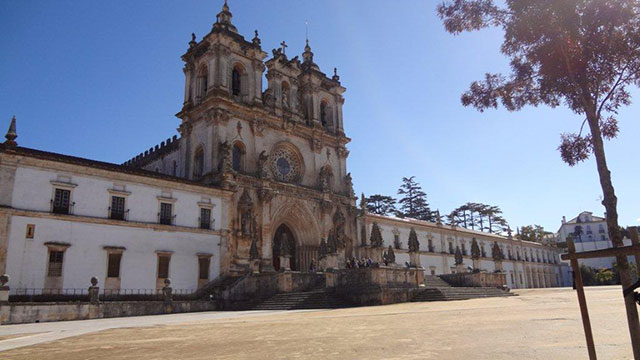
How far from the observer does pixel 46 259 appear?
23.3 metres

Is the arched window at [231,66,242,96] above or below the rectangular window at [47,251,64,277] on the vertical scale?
above

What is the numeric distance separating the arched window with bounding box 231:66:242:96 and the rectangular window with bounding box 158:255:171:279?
16.4 metres

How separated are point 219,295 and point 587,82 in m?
25.2

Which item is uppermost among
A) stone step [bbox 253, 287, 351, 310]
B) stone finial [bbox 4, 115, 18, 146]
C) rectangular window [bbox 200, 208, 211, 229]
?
stone finial [bbox 4, 115, 18, 146]

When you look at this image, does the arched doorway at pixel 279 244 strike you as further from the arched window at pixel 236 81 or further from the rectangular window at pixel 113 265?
the rectangular window at pixel 113 265

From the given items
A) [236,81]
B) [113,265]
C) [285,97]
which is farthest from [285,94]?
[113,265]

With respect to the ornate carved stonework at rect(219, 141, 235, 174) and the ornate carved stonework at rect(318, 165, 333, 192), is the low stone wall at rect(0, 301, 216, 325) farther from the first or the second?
the ornate carved stonework at rect(318, 165, 333, 192)

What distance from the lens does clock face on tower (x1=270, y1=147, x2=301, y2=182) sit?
39341mm

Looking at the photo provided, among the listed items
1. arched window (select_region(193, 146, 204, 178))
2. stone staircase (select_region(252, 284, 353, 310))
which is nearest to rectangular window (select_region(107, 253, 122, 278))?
stone staircase (select_region(252, 284, 353, 310))

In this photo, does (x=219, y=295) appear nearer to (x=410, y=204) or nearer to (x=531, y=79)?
(x=531, y=79)

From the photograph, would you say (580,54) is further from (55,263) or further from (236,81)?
(236,81)

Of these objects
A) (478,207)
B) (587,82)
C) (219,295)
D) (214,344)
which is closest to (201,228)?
(219,295)

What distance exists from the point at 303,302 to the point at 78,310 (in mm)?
11268

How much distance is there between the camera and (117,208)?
88.6 ft
